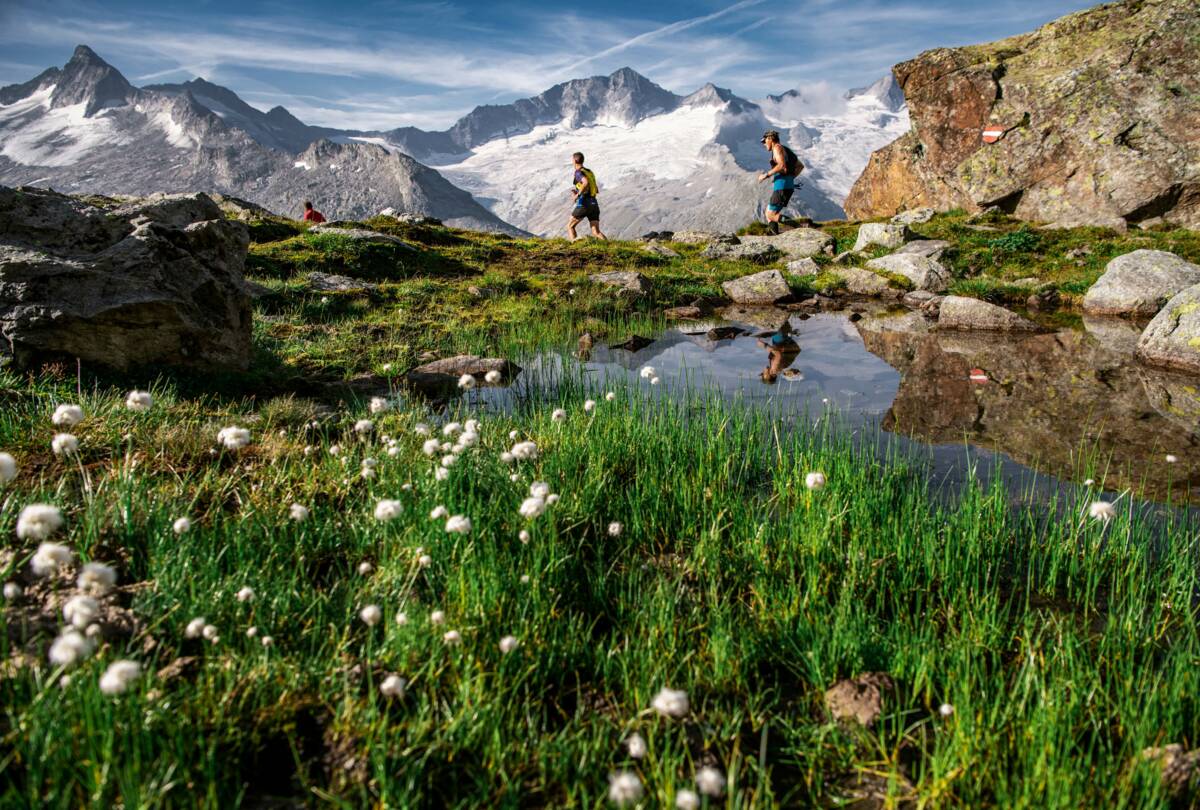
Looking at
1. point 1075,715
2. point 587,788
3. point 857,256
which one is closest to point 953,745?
point 1075,715

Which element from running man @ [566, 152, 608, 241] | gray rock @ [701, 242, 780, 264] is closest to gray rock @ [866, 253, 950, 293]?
gray rock @ [701, 242, 780, 264]

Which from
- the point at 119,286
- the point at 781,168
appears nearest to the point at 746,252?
the point at 781,168

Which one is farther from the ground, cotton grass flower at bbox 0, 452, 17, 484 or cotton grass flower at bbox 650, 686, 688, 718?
cotton grass flower at bbox 0, 452, 17, 484

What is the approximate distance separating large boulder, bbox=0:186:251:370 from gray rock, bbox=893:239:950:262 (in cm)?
1974

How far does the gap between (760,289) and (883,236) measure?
7650 mm

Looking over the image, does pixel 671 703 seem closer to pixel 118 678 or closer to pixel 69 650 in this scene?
pixel 118 678

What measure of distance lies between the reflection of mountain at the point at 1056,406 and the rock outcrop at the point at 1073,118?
1352cm

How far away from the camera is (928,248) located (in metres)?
21.6

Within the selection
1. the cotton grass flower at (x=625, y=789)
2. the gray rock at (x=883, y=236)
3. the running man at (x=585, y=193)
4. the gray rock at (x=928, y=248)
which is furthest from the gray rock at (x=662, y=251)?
the cotton grass flower at (x=625, y=789)

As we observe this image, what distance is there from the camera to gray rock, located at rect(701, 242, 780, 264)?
25359 millimetres

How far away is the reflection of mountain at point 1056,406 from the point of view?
266 inches

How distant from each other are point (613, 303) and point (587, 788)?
15.1 meters

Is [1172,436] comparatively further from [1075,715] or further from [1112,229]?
[1112,229]

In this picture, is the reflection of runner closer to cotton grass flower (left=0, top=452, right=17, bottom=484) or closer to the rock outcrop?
cotton grass flower (left=0, top=452, right=17, bottom=484)
